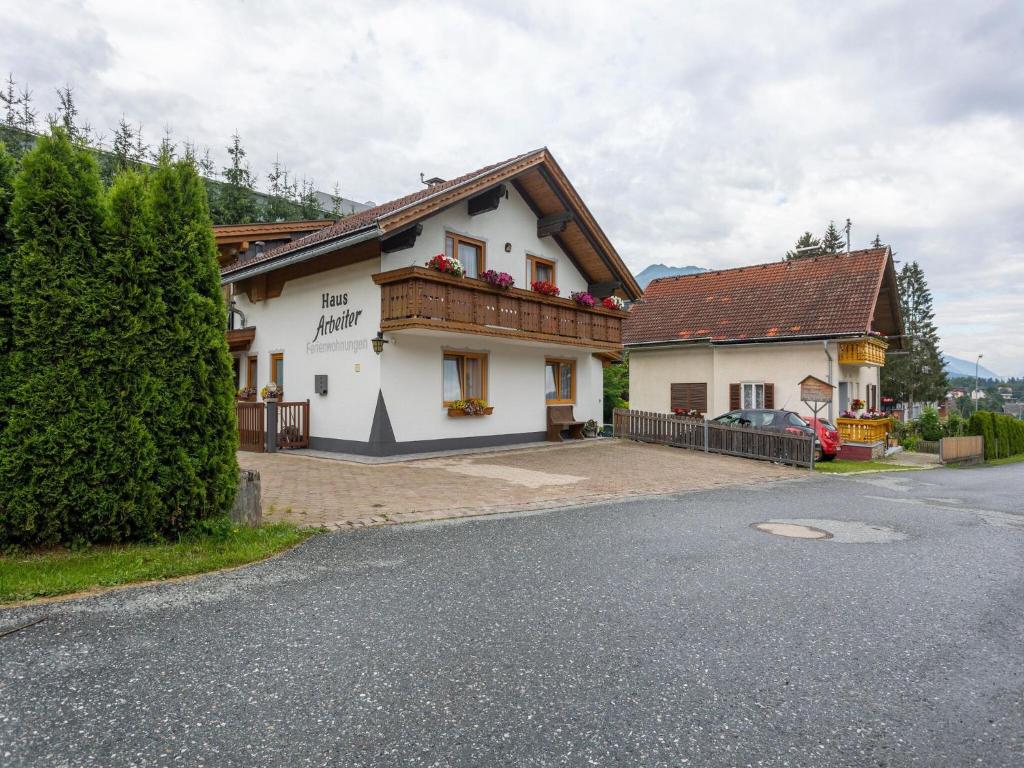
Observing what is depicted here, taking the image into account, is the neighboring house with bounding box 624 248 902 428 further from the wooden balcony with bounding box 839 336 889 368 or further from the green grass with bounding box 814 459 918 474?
the green grass with bounding box 814 459 918 474

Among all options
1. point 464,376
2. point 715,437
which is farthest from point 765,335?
point 464,376

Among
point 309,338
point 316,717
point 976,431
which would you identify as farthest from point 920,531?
point 976,431

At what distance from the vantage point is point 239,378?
18.1 metres

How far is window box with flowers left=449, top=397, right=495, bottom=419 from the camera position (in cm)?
1521

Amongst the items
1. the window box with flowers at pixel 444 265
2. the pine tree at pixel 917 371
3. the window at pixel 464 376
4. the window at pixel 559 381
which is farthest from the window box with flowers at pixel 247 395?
the pine tree at pixel 917 371

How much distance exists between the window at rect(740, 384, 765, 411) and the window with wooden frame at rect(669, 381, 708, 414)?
144 centimetres

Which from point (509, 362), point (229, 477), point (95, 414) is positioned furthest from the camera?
point (509, 362)

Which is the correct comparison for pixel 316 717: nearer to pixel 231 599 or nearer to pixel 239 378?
pixel 231 599

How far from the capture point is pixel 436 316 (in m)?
13.3

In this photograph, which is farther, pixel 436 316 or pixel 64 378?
pixel 436 316

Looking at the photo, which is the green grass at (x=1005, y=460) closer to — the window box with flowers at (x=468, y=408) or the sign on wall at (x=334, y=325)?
the window box with flowers at (x=468, y=408)

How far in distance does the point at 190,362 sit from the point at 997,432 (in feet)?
105

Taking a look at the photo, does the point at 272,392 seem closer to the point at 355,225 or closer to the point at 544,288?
the point at 355,225

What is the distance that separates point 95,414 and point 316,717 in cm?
383
